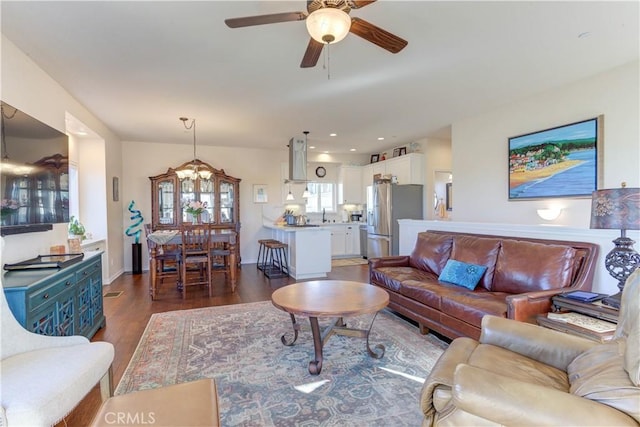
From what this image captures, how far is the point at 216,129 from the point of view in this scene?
5387mm

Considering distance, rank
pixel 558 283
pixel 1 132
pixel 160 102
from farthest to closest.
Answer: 1. pixel 160 102
2. pixel 558 283
3. pixel 1 132

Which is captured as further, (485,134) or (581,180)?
(485,134)

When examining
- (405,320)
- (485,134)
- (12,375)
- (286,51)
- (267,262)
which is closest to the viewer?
(12,375)

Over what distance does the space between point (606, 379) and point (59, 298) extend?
317cm

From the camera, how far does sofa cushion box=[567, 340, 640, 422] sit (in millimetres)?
1027

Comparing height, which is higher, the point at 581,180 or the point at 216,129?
the point at 216,129

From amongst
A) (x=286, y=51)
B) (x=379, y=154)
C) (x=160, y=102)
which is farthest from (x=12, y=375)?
(x=379, y=154)

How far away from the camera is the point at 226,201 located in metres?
6.68

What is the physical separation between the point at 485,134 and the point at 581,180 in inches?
57.2

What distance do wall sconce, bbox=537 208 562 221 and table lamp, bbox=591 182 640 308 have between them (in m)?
1.50

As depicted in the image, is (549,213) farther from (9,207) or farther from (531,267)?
(9,207)

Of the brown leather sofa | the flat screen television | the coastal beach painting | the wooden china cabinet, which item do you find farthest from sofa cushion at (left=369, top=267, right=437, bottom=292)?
the wooden china cabinet

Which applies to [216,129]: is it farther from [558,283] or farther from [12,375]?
[558,283]

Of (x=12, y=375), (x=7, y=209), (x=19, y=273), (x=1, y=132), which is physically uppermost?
(x=1, y=132)
